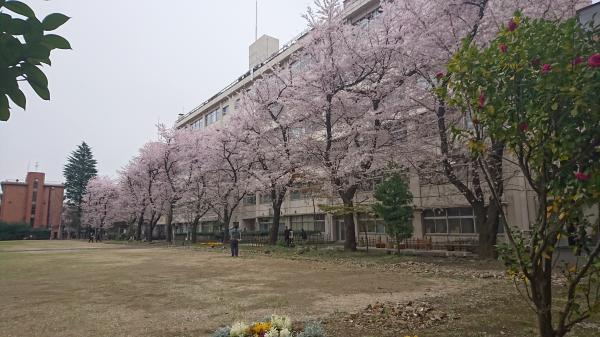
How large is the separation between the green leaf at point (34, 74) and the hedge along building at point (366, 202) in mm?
16574

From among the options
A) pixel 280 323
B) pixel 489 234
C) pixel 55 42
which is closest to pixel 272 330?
pixel 280 323

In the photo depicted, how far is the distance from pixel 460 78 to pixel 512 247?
177 centimetres

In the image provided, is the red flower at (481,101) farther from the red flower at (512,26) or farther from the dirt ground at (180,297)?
the dirt ground at (180,297)

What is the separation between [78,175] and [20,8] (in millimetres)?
84291

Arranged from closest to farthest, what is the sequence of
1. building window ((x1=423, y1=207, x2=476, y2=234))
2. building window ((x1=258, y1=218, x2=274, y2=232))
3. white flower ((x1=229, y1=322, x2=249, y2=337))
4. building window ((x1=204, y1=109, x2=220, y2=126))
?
white flower ((x1=229, y1=322, x2=249, y2=337)) < building window ((x1=423, y1=207, x2=476, y2=234)) < building window ((x1=258, y1=218, x2=274, y2=232)) < building window ((x1=204, y1=109, x2=220, y2=126))

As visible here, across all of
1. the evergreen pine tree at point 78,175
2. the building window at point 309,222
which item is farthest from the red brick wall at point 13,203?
the building window at point 309,222

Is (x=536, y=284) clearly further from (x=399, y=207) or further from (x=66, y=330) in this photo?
(x=399, y=207)

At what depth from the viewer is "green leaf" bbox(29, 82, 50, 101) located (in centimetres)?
171

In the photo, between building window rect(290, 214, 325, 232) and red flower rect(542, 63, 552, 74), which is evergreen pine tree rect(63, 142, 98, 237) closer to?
building window rect(290, 214, 325, 232)

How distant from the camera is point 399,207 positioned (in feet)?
64.8

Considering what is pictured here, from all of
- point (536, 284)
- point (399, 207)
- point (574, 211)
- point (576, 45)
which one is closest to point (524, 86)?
point (576, 45)

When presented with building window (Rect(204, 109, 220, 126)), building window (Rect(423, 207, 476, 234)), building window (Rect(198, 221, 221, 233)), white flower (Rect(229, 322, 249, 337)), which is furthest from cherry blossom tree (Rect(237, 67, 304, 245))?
building window (Rect(204, 109, 220, 126))

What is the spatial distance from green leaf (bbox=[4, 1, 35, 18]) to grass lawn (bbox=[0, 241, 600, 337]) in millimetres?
5393

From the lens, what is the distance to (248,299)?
8844mm
